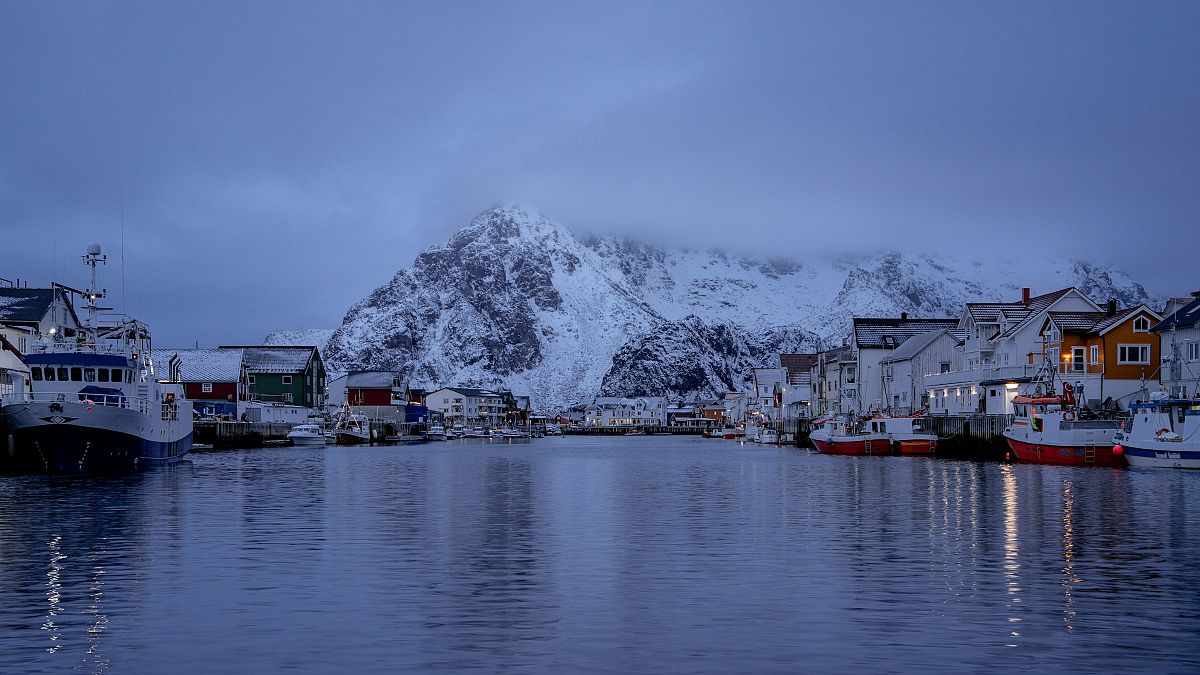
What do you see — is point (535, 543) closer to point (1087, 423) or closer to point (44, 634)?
point (44, 634)

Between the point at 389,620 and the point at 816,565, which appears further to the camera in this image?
the point at 816,565

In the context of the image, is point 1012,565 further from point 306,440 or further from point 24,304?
point 306,440

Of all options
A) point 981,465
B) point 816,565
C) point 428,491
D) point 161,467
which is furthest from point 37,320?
point 816,565

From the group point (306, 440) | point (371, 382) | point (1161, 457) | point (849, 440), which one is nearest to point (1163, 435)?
point (1161, 457)

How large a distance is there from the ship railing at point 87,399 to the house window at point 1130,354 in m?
61.9

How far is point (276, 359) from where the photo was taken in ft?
543

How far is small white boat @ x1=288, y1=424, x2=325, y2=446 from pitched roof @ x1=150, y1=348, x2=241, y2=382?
10917mm

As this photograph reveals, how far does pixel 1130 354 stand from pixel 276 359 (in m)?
113

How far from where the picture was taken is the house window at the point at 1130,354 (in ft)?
276

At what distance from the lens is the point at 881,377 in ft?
444

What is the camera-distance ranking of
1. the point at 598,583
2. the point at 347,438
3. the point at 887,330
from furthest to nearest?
the point at 347,438
the point at 887,330
the point at 598,583

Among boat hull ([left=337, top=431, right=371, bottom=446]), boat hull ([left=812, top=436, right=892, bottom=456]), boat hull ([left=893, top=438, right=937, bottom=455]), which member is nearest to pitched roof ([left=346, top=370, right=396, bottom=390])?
boat hull ([left=337, top=431, right=371, bottom=446])

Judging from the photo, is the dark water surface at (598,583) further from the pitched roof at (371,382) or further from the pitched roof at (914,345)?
the pitched roof at (371,382)

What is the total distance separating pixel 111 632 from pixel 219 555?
9.34 m
